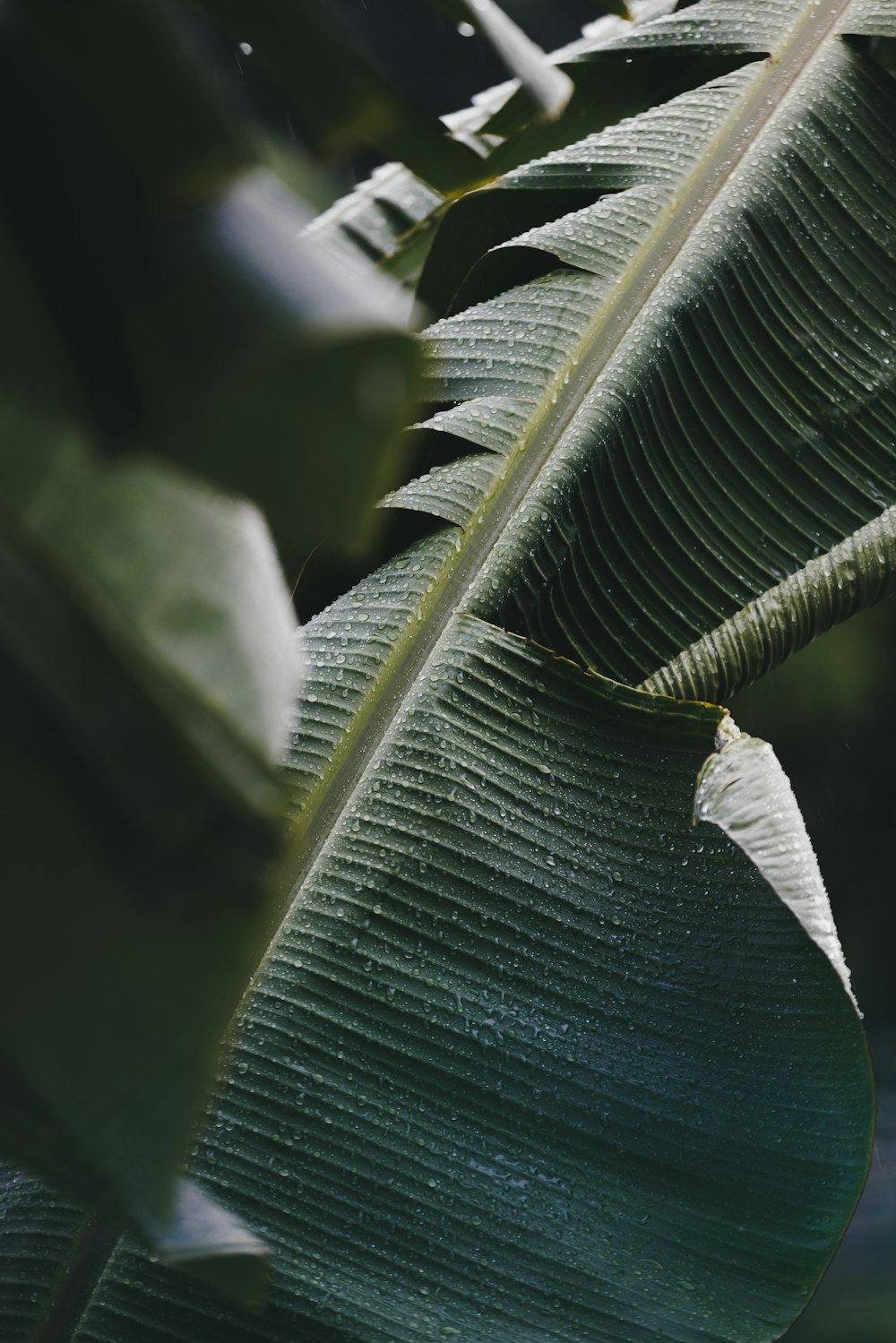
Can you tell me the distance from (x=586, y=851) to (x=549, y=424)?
10.5 inches

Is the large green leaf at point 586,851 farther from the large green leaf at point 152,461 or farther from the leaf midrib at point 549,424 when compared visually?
the large green leaf at point 152,461

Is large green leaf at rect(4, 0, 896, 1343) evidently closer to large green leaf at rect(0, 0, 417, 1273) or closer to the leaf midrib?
the leaf midrib

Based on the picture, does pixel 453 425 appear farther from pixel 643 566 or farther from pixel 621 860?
pixel 621 860

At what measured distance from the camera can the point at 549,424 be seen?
64 cm

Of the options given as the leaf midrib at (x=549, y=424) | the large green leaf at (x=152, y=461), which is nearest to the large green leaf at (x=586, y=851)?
the leaf midrib at (x=549, y=424)

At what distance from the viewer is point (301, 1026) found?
1.61ft

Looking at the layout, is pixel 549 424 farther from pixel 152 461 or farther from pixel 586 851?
pixel 152 461

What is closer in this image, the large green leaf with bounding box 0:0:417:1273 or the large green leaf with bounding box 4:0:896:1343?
the large green leaf with bounding box 0:0:417:1273

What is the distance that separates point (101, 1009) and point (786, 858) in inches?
15.1

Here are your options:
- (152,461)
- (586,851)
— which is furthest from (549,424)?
(152,461)

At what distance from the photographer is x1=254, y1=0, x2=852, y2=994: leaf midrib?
0.55 meters

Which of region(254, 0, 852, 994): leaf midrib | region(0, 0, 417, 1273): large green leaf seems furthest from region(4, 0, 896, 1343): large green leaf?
region(0, 0, 417, 1273): large green leaf

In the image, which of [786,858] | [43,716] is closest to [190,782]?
[43,716]

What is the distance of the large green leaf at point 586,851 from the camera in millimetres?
470
